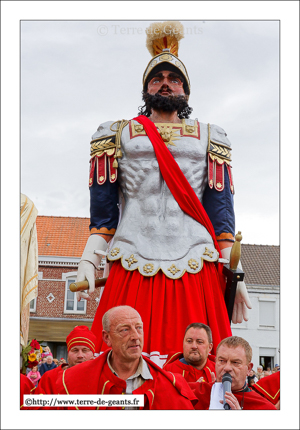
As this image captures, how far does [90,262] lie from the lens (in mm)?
Answer: 5699

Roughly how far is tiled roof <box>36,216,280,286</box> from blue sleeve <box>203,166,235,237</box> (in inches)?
17.0

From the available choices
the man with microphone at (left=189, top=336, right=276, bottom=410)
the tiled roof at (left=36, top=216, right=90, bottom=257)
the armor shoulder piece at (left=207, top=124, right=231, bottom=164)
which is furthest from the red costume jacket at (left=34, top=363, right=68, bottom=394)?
the armor shoulder piece at (left=207, top=124, right=231, bottom=164)

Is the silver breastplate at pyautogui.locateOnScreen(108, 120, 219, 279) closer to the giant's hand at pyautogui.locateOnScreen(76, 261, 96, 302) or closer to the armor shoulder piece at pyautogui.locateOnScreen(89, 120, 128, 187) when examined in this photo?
the armor shoulder piece at pyautogui.locateOnScreen(89, 120, 128, 187)

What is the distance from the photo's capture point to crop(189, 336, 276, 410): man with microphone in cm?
407

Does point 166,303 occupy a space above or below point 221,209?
below

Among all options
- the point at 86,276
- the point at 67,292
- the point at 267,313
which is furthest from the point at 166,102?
the point at 67,292

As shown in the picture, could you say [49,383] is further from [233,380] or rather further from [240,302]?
[240,302]

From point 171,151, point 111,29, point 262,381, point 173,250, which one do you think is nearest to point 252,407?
point 262,381

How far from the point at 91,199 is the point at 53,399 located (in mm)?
2082

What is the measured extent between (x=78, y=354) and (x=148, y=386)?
0.94 metres

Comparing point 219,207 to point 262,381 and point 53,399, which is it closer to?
point 262,381

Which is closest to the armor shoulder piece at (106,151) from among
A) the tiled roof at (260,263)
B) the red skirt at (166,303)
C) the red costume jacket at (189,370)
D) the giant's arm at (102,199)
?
the giant's arm at (102,199)

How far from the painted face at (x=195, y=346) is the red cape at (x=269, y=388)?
0.41m

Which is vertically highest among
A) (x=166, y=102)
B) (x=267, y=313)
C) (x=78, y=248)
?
(x=166, y=102)
